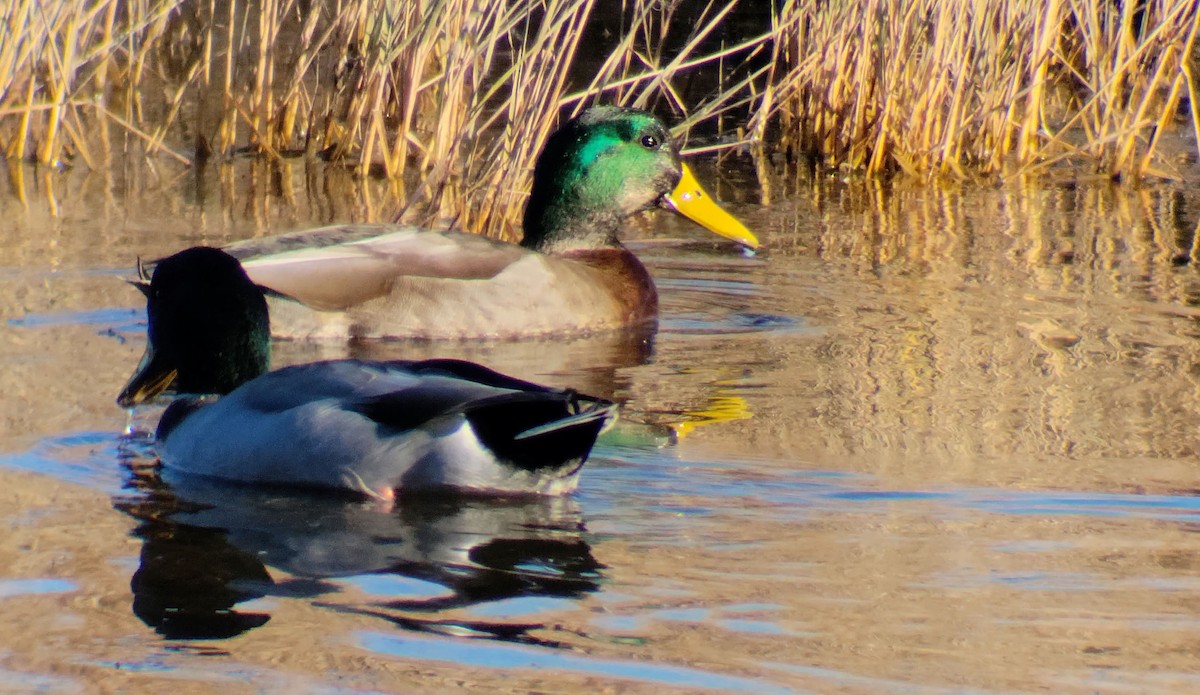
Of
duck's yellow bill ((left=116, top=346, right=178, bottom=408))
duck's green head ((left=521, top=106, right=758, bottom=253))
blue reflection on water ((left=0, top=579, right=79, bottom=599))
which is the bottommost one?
blue reflection on water ((left=0, top=579, right=79, bottom=599))

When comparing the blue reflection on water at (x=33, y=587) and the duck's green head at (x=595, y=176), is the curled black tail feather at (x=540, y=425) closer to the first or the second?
the blue reflection on water at (x=33, y=587)

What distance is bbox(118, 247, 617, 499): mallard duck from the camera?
14.9ft

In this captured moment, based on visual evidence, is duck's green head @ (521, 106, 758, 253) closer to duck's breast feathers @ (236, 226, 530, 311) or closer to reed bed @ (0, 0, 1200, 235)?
reed bed @ (0, 0, 1200, 235)

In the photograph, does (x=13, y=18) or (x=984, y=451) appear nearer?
(x=984, y=451)

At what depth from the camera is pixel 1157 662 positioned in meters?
3.52

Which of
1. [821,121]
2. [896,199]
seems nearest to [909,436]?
[896,199]

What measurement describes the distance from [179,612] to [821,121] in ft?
25.6

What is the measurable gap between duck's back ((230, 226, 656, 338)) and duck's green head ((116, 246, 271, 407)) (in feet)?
4.92

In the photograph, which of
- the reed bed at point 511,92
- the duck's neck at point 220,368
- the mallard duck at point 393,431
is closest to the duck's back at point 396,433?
the mallard duck at point 393,431

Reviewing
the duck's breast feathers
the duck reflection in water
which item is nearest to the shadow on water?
the duck reflection in water

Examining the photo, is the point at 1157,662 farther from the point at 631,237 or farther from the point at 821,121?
the point at 821,121

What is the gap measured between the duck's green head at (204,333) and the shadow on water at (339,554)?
389 millimetres

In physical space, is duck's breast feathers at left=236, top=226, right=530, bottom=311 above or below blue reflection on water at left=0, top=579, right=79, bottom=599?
above

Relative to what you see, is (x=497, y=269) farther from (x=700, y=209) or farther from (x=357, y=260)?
(x=700, y=209)
